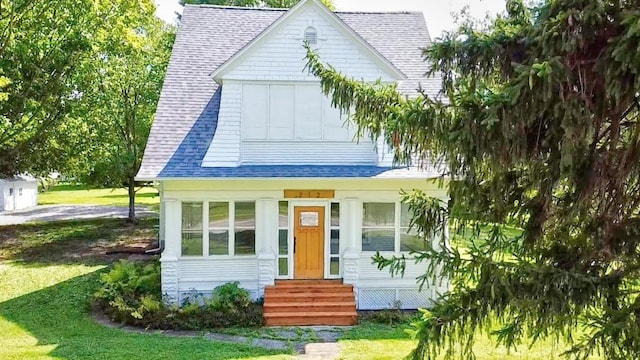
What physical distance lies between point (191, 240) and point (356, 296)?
4.20 meters

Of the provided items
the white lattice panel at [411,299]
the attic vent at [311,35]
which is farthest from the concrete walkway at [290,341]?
the attic vent at [311,35]

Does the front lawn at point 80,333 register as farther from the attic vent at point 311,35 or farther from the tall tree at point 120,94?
the attic vent at point 311,35

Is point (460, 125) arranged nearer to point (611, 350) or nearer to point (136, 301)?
point (611, 350)

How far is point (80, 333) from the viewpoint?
10.7m

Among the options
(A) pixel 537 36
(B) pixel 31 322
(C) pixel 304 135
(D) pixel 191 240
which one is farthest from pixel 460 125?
(B) pixel 31 322

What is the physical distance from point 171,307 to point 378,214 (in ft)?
17.4

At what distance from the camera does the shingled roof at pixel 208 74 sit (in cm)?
1196

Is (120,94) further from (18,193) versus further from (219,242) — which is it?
(18,193)

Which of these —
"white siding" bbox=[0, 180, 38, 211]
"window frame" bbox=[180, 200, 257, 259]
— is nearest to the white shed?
"white siding" bbox=[0, 180, 38, 211]

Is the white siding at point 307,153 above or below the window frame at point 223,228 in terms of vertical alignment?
above

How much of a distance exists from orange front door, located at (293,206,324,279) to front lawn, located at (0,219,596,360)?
6.39ft

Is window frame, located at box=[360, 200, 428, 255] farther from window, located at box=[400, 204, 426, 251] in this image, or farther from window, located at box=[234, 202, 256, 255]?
window, located at box=[234, 202, 256, 255]

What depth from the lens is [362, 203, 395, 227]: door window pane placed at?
12609 mm

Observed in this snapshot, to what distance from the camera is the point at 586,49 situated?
4363 millimetres
